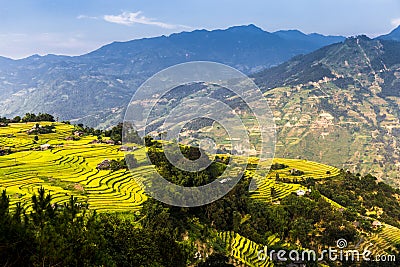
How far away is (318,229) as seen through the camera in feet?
84.1

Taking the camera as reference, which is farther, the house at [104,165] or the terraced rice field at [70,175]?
the house at [104,165]

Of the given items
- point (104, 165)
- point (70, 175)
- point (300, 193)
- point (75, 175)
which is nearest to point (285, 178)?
point (300, 193)

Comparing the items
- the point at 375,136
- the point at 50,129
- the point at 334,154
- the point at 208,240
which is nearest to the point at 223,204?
the point at 208,240

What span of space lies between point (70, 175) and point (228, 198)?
11459 millimetres

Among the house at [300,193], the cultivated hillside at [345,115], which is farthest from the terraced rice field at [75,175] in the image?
the cultivated hillside at [345,115]

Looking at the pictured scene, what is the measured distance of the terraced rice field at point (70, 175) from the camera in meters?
21.5

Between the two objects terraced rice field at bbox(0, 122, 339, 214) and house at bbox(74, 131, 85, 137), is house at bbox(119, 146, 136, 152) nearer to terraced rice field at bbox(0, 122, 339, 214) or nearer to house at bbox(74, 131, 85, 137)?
terraced rice field at bbox(0, 122, 339, 214)

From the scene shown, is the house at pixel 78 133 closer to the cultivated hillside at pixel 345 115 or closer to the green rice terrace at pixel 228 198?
the green rice terrace at pixel 228 198

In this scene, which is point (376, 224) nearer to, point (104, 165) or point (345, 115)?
point (104, 165)

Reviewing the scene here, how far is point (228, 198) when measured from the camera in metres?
24.9

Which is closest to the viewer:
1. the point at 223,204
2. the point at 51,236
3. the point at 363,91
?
the point at 51,236

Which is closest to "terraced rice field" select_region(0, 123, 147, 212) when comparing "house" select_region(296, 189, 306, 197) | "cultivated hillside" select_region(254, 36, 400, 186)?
"house" select_region(296, 189, 306, 197)

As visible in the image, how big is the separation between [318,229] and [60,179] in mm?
18273

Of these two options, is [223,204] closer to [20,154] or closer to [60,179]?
[60,179]
